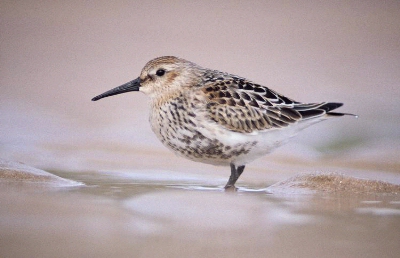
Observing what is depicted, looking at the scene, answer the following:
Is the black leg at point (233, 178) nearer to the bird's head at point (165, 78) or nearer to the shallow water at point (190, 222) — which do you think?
the shallow water at point (190, 222)

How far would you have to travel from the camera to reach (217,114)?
4.93 meters

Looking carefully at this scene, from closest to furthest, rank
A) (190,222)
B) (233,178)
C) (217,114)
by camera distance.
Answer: (190,222) → (217,114) → (233,178)

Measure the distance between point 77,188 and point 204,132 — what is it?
101cm

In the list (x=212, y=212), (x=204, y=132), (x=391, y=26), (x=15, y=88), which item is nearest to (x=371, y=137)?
(x=391, y=26)

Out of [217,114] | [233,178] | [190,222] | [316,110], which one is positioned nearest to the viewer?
[190,222]

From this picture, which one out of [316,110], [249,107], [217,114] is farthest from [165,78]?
[316,110]

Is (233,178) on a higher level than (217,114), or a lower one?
lower

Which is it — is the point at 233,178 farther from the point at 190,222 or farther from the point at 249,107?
the point at 190,222

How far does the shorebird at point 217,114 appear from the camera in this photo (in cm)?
488

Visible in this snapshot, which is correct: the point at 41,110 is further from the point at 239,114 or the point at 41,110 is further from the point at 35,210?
the point at 35,210

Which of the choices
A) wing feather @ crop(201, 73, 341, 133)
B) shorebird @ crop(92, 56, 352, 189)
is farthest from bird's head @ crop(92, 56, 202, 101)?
wing feather @ crop(201, 73, 341, 133)

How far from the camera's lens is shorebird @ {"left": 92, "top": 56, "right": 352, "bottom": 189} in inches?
192

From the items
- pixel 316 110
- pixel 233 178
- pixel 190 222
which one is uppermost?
pixel 316 110

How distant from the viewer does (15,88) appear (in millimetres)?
7258
